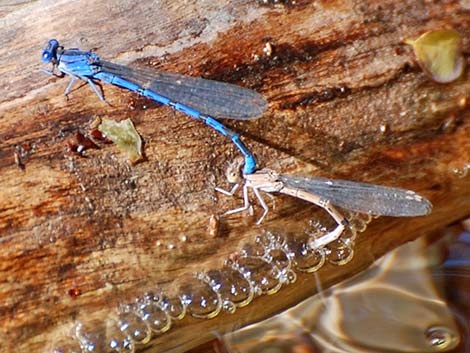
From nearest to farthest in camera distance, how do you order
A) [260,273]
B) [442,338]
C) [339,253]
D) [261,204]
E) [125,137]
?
[125,137] → [261,204] → [260,273] → [339,253] → [442,338]

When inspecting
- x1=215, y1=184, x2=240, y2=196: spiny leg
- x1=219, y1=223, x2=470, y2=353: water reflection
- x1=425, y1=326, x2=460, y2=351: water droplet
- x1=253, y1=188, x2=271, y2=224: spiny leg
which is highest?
x1=215, y1=184, x2=240, y2=196: spiny leg

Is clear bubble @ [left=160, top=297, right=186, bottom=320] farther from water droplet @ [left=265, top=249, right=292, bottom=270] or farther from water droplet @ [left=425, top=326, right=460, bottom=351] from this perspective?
water droplet @ [left=425, top=326, right=460, bottom=351]

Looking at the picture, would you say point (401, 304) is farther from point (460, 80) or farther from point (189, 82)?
point (189, 82)

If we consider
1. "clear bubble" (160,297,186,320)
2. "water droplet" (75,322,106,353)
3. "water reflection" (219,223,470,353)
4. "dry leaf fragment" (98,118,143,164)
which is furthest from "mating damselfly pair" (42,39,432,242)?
"water reflection" (219,223,470,353)

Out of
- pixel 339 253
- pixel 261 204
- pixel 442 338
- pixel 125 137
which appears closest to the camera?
pixel 125 137

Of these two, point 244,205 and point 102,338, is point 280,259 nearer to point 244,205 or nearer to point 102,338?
point 244,205

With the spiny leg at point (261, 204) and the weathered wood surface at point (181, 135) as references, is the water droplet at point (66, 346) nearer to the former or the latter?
the weathered wood surface at point (181, 135)

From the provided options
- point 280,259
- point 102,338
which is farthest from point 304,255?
point 102,338
